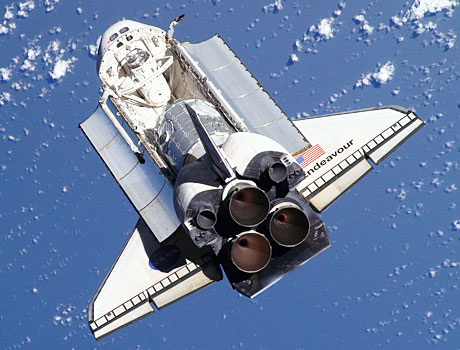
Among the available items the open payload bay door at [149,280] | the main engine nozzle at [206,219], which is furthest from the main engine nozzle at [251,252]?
the open payload bay door at [149,280]

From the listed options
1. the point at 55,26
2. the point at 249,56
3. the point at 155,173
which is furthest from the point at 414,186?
the point at 55,26

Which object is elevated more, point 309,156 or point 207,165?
point 207,165

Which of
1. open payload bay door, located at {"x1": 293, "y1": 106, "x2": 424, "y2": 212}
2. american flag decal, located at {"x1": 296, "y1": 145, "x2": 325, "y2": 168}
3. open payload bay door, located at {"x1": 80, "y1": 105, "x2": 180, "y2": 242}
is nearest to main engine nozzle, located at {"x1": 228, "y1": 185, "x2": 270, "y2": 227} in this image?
open payload bay door, located at {"x1": 293, "y1": 106, "x2": 424, "y2": 212}

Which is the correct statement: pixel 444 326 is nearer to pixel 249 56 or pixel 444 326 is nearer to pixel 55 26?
pixel 249 56

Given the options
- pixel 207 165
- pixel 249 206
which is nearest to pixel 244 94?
pixel 207 165

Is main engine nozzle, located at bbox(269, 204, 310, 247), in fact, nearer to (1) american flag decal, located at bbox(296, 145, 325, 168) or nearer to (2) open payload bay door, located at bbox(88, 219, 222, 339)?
(2) open payload bay door, located at bbox(88, 219, 222, 339)

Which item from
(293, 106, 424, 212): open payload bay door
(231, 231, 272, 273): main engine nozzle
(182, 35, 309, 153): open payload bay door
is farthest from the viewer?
(182, 35, 309, 153): open payload bay door

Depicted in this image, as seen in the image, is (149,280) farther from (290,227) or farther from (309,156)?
(309,156)
